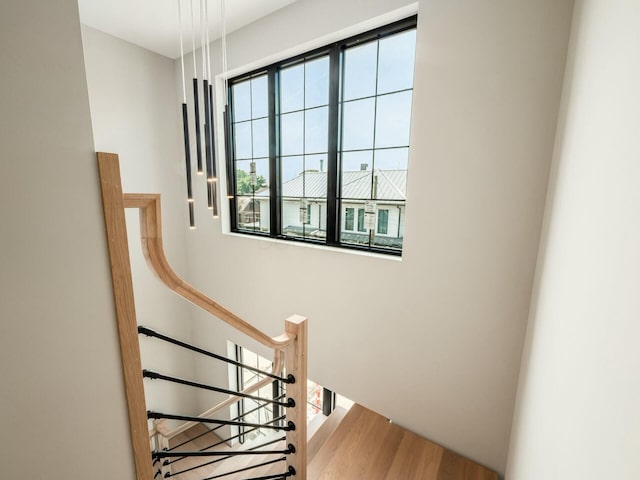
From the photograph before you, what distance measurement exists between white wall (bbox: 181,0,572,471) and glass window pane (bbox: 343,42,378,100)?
21 centimetres

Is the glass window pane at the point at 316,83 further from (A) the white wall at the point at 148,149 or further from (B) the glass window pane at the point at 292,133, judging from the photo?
(A) the white wall at the point at 148,149

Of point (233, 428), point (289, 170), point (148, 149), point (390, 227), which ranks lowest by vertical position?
point (233, 428)

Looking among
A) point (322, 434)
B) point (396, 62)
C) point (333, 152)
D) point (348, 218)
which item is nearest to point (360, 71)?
point (396, 62)

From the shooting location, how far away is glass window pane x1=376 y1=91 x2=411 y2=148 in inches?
81.8

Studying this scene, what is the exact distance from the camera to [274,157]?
2.87 metres

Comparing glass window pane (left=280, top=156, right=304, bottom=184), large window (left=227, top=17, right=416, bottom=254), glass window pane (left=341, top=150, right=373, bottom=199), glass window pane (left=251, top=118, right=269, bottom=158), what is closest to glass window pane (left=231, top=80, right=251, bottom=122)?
large window (left=227, top=17, right=416, bottom=254)

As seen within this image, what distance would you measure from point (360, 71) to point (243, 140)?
153 centimetres

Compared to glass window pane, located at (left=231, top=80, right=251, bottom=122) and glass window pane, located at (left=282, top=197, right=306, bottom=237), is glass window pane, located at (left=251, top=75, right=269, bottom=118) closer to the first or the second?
glass window pane, located at (left=231, top=80, right=251, bottom=122)

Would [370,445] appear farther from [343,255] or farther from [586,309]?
[586,309]

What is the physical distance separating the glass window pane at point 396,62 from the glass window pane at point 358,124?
0.53ft

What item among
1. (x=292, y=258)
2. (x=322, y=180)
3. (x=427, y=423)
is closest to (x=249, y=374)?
(x=292, y=258)

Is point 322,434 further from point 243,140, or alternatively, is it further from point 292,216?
point 243,140

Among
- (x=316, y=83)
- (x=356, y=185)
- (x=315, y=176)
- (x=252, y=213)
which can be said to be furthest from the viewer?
(x=252, y=213)

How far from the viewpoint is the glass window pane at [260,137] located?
115 inches
